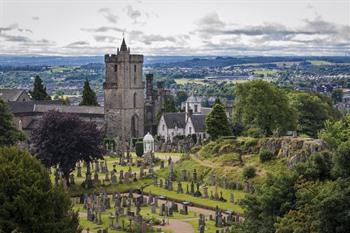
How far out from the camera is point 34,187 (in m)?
28.5

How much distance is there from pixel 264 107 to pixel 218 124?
6996mm

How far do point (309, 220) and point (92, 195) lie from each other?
24873 mm

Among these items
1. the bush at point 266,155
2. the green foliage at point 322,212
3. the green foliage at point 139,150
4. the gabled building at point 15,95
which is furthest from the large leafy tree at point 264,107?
the gabled building at point 15,95

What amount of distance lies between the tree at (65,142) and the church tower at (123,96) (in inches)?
1241

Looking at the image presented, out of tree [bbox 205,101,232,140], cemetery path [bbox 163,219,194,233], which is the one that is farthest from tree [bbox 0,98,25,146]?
tree [bbox 205,101,232,140]

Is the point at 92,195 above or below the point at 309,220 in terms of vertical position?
below

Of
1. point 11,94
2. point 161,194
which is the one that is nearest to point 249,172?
point 161,194

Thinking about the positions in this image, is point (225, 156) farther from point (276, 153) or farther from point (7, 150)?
Answer: point (7, 150)

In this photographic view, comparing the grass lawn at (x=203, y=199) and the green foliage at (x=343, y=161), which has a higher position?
the green foliage at (x=343, y=161)

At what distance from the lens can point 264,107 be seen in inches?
2628

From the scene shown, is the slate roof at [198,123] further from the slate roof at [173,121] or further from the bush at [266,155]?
the bush at [266,155]

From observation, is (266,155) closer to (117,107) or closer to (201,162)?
(201,162)

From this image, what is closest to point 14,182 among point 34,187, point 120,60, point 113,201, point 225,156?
point 34,187

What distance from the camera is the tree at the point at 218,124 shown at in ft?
237
